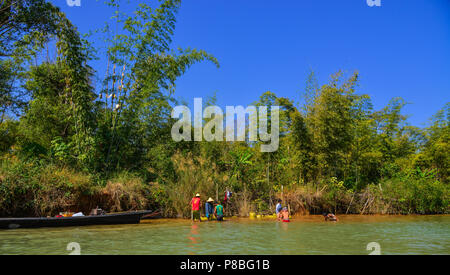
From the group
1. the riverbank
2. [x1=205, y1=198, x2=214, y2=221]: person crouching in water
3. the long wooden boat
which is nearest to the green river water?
the long wooden boat

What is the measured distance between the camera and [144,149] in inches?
672

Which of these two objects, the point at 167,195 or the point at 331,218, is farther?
the point at 167,195

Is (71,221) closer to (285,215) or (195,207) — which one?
(195,207)

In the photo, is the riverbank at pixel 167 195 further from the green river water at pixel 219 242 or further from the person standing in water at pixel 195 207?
the green river water at pixel 219 242

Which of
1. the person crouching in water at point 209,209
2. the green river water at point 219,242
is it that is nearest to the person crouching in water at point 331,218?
the green river water at point 219,242

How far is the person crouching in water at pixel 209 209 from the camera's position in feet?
46.4

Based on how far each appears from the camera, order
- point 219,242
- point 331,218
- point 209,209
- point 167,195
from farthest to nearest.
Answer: point 167,195
point 209,209
point 331,218
point 219,242

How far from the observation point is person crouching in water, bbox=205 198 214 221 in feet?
46.4

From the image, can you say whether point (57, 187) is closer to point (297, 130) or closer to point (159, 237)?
point (159, 237)

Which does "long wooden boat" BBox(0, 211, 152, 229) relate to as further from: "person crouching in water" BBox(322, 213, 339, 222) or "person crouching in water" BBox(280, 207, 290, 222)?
"person crouching in water" BBox(322, 213, 339, 222)

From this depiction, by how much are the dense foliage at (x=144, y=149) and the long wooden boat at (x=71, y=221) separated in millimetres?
1659

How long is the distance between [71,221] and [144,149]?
6386 mm

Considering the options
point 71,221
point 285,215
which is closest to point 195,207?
point 285,215
